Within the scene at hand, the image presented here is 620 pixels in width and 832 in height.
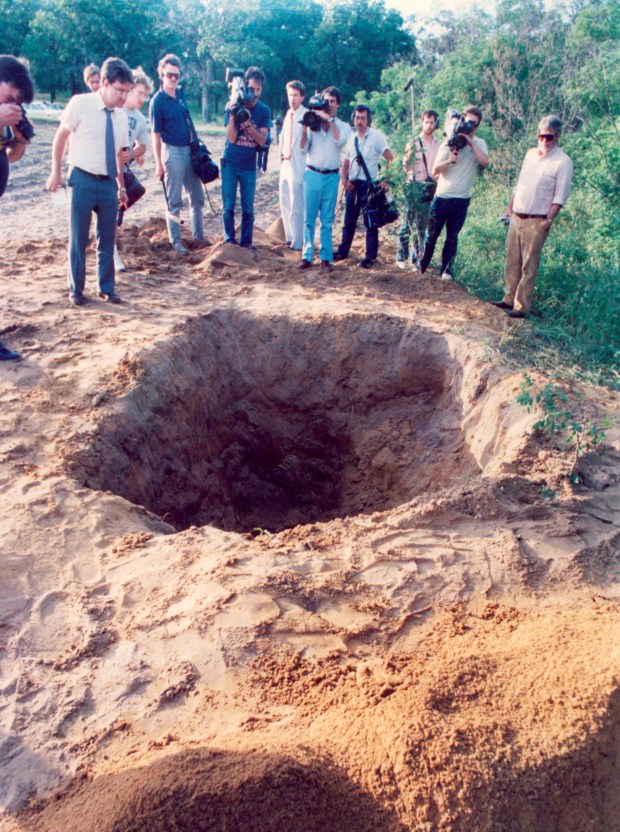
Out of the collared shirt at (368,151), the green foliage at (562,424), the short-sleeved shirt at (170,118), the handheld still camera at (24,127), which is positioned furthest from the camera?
the collared shirt at (368,151)

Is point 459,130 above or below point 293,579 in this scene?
above

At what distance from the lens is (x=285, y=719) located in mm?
2221

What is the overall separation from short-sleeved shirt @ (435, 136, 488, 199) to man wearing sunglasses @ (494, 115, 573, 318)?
50 cm

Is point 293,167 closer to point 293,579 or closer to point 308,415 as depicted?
point 308,415

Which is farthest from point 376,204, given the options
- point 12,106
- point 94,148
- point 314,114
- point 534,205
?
point 12,106

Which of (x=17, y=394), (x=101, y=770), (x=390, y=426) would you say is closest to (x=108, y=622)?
(x=101, y=770)

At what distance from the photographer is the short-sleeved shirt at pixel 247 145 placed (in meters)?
6.49

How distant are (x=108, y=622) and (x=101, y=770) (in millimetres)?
663

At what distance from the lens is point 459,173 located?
5938 millimetres

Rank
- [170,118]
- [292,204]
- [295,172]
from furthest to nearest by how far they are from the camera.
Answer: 1. [292,204]
2. [295,172]
3. [170,118]

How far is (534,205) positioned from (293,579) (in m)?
4.08

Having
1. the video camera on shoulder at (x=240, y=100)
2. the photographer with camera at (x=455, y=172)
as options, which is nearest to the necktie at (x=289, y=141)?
the video camera on shoulder at (x=240, y=100)

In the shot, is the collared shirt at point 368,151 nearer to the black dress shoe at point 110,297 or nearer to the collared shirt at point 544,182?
the collared shirt at point 544,182

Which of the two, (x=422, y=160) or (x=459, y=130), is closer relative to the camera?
(x=459, y=130)
